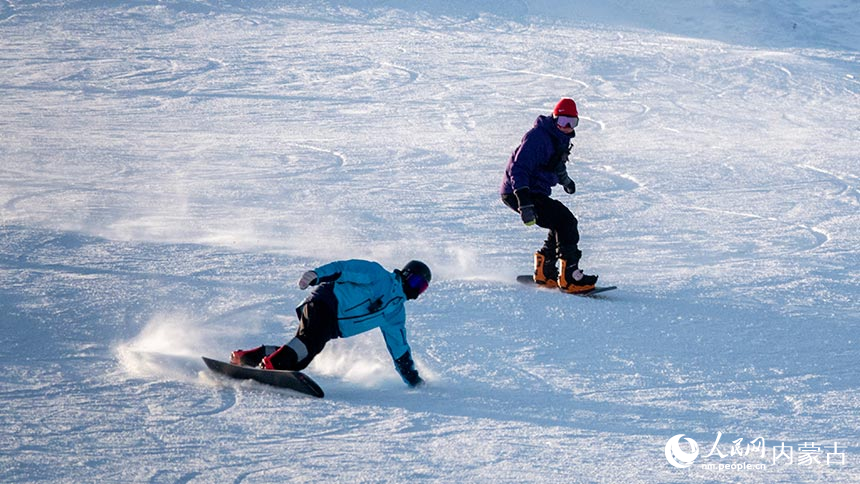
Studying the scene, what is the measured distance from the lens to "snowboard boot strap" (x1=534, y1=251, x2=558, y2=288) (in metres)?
7.88

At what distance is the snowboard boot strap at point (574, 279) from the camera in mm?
7625

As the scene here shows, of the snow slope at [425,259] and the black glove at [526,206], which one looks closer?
the snow slope at [425,259]

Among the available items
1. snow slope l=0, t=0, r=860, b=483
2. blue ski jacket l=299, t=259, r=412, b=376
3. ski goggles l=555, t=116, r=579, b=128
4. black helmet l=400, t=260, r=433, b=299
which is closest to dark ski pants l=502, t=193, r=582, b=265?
snow slope l=0, t=0, r=860, b=483

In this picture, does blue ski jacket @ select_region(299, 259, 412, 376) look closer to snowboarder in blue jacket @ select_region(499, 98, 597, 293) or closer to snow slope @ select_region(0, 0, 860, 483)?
snow slope @ select_region(0, 0, 860, 483)

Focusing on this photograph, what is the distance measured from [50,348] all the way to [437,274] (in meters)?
3.25

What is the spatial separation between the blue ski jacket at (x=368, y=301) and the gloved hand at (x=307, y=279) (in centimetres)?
21

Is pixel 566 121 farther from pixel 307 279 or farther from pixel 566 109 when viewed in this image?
pixel 307 279

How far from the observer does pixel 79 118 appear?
16.2m

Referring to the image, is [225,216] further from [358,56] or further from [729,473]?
[358,56]

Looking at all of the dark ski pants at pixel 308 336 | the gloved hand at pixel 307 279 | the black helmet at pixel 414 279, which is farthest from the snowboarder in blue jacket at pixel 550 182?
the gloved hand at pixel 307 279

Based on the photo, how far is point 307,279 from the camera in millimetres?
5039

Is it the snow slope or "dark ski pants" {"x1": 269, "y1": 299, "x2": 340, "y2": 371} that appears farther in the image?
"dark ski pants" {"x1": 269, "y1": 299, "x2": 340, "y2": 371}

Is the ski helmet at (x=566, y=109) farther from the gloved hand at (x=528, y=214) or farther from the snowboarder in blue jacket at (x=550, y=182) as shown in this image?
the gloved hand at (x=528, y=214)

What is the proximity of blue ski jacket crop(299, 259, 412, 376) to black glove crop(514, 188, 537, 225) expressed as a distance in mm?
2006
